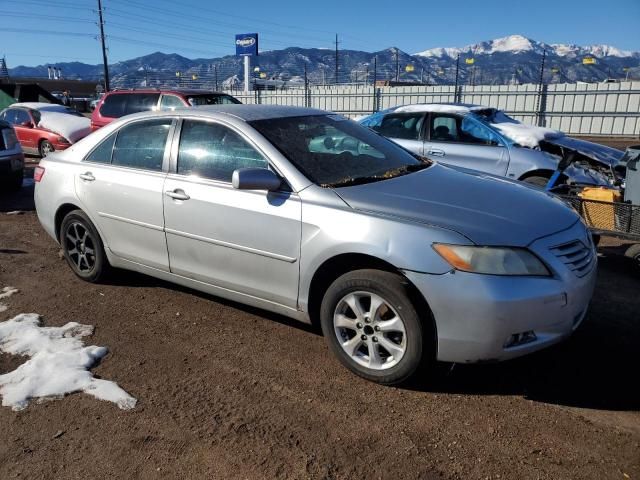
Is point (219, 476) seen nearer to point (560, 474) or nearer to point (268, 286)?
point (268, 286)

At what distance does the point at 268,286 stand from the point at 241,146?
3.33 ft

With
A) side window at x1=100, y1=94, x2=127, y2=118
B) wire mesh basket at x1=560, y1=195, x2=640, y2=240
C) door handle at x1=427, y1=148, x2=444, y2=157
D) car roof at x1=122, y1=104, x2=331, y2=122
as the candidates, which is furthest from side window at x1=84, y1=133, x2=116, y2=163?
side window at x1=100, y1=94, x2=127, y2=118

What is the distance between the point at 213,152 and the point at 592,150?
5639mm

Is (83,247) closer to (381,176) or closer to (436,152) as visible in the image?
(381,176)

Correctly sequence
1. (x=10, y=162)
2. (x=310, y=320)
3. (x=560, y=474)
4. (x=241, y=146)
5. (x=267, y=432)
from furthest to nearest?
(x=10, y=162) < (x=241, y=146) < (x=310, y=320) < (x=267, y=432) < (x=560, y=474)

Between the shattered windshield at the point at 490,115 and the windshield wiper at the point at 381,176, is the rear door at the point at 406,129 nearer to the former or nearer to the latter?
the shattered windshield at the point at 490,115

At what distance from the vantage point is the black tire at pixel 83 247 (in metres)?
4.57

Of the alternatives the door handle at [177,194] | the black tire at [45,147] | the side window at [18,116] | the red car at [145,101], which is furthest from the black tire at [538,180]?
the side window at [18,116]

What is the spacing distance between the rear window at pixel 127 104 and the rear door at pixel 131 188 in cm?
714

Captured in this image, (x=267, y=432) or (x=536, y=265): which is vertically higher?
(x=536, y=265)

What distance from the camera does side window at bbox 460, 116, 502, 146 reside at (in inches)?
282

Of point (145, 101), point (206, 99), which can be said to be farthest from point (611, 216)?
point (145, 101)

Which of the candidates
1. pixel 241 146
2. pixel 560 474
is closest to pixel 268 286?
pixel 241 146

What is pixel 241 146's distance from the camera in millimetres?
3627
